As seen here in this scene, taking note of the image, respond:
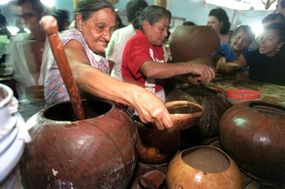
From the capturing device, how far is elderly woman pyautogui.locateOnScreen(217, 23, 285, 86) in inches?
119

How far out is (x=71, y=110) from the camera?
128 centimetres

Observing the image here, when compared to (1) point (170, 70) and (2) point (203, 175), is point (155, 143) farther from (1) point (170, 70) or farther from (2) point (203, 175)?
(1) point (170, 70)

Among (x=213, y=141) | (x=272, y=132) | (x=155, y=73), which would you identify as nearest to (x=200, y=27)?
(x=155, y=73)

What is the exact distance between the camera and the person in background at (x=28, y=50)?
220 cm

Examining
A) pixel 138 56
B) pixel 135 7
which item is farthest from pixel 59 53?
pixel 135 7

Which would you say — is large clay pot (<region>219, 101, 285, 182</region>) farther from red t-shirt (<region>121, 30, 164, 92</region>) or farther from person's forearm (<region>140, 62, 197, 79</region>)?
red t-shirt (<region>121, 30, 164, 92</region>)

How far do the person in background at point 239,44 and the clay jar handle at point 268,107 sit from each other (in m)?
1.98

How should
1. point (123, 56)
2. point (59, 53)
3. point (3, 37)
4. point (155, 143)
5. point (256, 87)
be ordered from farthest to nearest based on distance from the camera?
point (3, 37), point (256, 87), point (123, 56), point (155, 143), point (59, 53)

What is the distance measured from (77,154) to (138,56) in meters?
1.23

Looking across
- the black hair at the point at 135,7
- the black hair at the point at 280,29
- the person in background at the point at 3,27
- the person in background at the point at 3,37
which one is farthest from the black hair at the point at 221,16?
the person in background at the point at 3,27

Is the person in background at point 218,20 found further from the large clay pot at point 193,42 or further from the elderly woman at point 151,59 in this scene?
the elderly woman at point 151,59

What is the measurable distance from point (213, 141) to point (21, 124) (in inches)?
66.3

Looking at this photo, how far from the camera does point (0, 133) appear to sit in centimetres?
55

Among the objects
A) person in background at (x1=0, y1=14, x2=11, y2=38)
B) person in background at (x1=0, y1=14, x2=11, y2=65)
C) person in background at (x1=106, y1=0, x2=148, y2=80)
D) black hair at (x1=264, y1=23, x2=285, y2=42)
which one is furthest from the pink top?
person in background at (x1=0, y1=14, x2=11, y2=38)
